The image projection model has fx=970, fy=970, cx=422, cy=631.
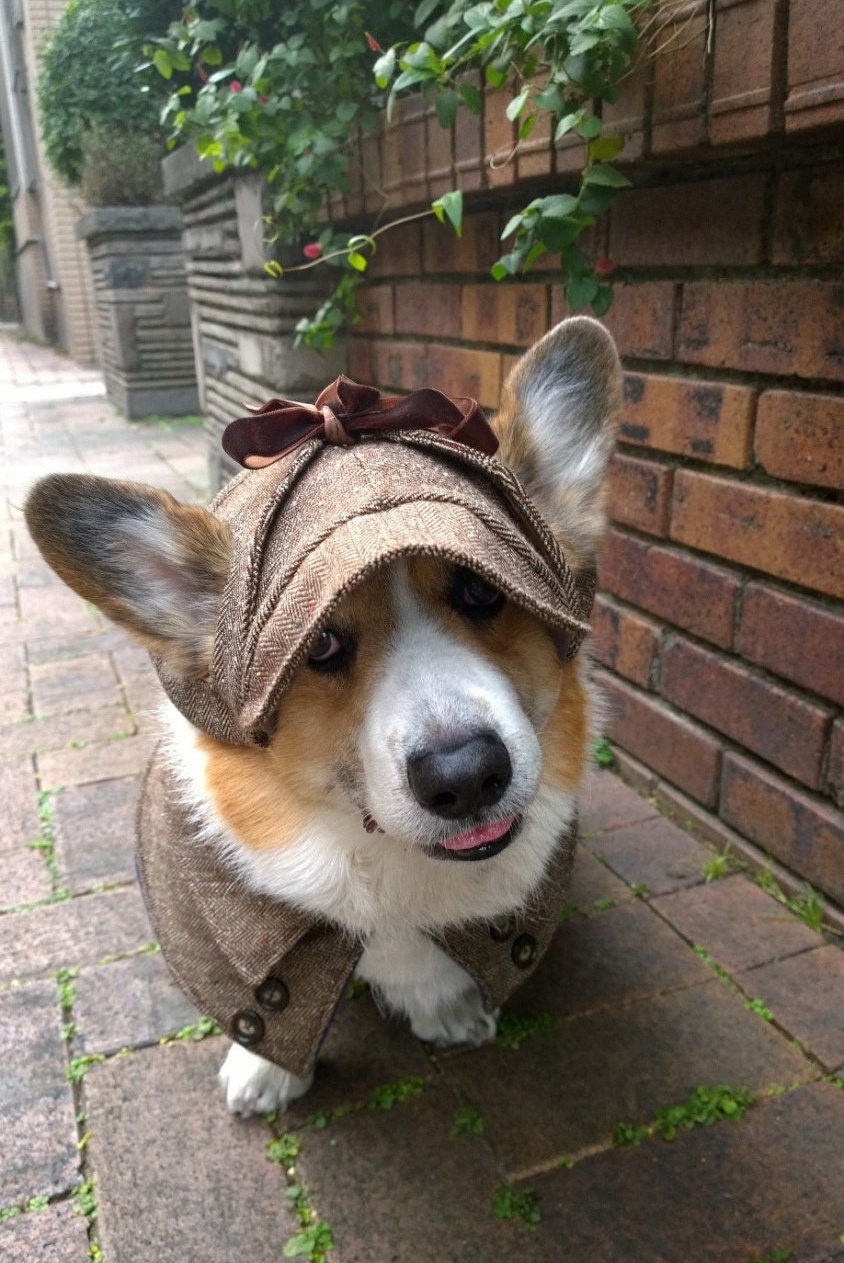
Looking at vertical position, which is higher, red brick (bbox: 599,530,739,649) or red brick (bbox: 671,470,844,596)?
red brick (bbox: 671,470,844,596)

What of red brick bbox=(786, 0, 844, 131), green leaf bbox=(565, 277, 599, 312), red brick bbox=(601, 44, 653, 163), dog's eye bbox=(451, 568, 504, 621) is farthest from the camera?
green leaf bbox=(565, 277, 599, 312)

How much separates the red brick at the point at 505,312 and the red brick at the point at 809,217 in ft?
2.45

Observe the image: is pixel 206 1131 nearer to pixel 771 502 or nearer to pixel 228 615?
pixel 228 615

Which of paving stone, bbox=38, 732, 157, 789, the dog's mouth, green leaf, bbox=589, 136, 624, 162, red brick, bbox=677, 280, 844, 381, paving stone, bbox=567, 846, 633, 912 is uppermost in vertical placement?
green leaf, bbox=589, 136, 624, 162

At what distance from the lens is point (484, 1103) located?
5.40 feet

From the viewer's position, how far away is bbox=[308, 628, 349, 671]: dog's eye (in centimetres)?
129

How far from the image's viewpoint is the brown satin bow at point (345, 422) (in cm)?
132

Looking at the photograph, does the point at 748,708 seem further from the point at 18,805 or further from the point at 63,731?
the point at 63,731

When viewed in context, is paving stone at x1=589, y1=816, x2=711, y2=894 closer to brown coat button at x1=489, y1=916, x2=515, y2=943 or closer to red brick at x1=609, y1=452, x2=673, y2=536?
brown coat button at x1=489, y1=916, x2=515, y2=943

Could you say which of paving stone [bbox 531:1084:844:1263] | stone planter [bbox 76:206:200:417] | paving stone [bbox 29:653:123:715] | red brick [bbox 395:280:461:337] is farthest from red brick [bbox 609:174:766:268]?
stone planter [bbox 76:206:200:417]

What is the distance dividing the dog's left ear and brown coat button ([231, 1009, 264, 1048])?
0.89m

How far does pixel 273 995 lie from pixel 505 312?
180 centimetres

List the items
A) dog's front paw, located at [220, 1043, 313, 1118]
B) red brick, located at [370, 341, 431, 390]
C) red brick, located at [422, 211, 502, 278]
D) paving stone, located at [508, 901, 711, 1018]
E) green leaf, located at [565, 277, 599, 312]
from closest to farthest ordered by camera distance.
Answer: dog's front paw, located at [220, 1043, 313, 1118] → paving stone, located at [508, 901, 711, 1018] → green leaf, located at [565, 277, 599, 312] → red brick, located at [422, 211, 502, 278] → red brick, located at [370, 341, 431, 390]

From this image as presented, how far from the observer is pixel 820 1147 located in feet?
4.97
